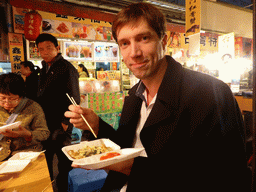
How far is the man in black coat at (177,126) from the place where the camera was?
1.19 meters

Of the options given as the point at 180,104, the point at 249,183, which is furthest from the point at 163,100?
the point at 249,183

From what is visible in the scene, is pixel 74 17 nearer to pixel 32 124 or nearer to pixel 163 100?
pixel 32 124

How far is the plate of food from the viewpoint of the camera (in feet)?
3.68

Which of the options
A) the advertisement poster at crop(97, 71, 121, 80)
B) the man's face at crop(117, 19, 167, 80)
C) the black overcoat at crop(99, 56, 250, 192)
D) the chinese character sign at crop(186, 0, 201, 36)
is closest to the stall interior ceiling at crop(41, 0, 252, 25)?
the advertisement poster at crop(97, 71, 121, 80)

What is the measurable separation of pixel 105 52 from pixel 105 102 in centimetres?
194

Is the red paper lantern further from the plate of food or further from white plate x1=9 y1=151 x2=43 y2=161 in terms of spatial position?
the plate of food

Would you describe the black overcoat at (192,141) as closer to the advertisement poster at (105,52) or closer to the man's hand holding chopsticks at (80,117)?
the man's hand holding chopsticks at (80,117)

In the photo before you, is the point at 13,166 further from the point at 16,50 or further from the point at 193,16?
the point at 193,16

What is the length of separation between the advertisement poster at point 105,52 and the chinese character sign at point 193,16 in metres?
2.97

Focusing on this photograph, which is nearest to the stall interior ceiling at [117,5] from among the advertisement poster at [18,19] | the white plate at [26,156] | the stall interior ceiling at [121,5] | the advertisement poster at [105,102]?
the stall interior ceiling at [121,5]

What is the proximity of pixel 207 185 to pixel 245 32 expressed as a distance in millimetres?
6030

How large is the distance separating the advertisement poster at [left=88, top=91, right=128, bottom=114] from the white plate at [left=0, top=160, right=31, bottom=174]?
14.9 feet

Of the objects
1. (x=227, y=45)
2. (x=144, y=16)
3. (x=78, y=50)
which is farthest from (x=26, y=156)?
(x=227, y=45)

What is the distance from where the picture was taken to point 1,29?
618cm
